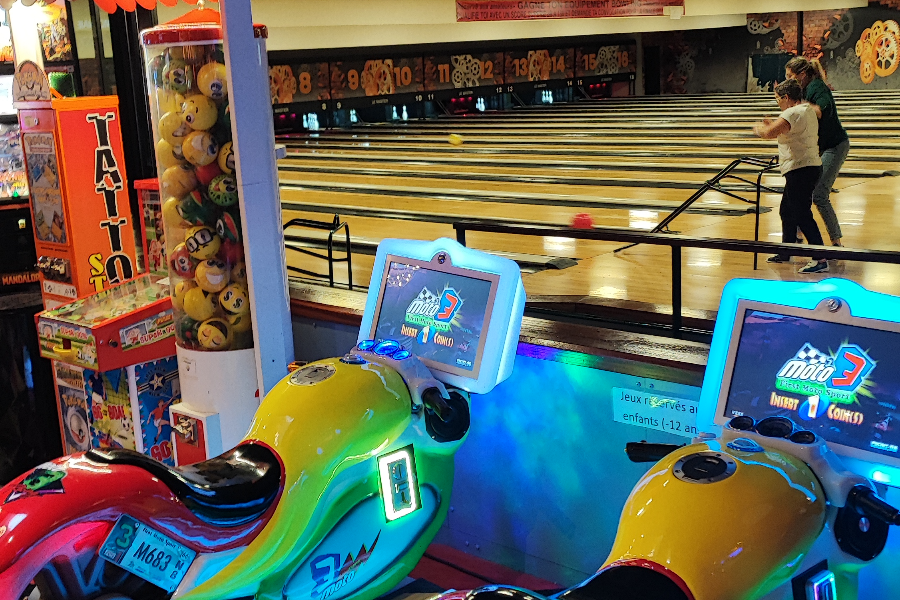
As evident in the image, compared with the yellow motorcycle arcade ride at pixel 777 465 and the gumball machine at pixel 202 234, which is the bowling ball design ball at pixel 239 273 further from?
the yellow motorcycle arcade ride at pixel 777 465

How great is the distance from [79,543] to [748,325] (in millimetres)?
1572

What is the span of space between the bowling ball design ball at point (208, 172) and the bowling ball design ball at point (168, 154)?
7cm

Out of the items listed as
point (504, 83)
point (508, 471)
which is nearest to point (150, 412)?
point (508, 471)

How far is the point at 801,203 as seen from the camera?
5.43m

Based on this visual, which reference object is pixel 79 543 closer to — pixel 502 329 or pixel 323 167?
pixel 502 329

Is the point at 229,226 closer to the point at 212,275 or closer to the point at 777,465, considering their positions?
the point at 212,275

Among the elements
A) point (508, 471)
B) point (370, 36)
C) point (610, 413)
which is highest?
point (370, 36)

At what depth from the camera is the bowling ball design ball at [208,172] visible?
3.12 m

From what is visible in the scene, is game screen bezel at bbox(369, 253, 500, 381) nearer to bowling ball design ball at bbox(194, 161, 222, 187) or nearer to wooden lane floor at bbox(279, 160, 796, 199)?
bowling ball design ball at bbox(194, 161, 222, 187)

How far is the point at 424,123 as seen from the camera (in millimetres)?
17312

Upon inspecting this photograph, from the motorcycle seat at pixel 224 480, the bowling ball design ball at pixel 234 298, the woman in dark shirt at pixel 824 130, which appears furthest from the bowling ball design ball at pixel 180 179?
the woman in dark shirt at pixel 824 130

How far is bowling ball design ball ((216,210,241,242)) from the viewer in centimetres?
316

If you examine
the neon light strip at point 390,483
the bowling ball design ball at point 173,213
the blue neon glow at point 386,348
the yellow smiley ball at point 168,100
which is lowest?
the neon light strip at point 390,483

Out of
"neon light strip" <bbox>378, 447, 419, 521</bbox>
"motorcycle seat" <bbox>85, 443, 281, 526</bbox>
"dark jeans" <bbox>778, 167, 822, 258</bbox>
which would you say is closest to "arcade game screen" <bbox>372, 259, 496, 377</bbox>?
"neon light strip" <bbox>378, 447, 419, 521</bbox>
